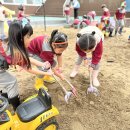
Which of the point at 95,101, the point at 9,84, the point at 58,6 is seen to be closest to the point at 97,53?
the point at 95,101

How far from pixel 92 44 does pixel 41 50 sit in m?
0.54

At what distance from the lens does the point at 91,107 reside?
220cm

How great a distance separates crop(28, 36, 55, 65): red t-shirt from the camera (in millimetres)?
2113

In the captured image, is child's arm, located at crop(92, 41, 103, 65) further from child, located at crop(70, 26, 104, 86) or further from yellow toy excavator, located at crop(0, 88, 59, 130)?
yellow toy excavator, located at crop(0, 88, 59, 130)

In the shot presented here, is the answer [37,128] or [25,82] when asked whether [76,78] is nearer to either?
[25,82]

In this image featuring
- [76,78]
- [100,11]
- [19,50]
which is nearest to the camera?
[19,50]

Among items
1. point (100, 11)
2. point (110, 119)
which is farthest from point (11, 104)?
point (100, 11)

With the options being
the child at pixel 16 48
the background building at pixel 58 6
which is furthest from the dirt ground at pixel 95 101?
the background building at pixel 58 6

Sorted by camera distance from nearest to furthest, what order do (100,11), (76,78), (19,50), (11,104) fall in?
1. (19,50)
2. (11,104)
3. (76,78)
4. (100,11)

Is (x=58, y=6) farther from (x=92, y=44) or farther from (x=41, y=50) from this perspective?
(x=92, y=44)

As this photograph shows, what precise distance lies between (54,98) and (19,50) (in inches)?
32.4

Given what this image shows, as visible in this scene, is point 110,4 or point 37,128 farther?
point 110,4

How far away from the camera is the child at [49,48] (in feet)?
6.25

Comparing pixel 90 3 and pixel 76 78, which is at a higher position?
pixel 90 3
